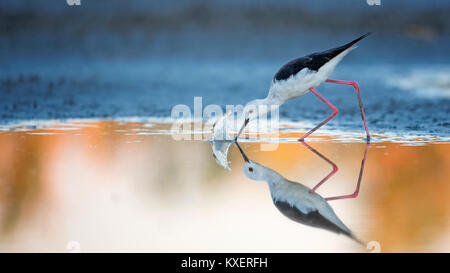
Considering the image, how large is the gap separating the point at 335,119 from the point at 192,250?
5130 mm

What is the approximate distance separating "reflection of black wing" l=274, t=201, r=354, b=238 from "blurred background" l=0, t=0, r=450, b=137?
5.86 m

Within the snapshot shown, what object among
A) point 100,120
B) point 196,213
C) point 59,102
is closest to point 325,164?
point 196,213

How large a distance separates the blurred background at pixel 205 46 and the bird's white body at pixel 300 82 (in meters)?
3.20

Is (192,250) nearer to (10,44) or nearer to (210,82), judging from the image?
(210,82)

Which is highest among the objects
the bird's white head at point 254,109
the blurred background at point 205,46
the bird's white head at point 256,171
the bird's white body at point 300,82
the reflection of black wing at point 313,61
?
the blurred background at point 205,46

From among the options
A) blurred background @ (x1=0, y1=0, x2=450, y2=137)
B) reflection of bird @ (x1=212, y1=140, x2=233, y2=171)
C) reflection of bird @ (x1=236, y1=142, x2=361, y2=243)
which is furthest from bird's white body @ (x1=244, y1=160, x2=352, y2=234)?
blurred background @ (x1=0, y1=0, x2=450, y2=137)

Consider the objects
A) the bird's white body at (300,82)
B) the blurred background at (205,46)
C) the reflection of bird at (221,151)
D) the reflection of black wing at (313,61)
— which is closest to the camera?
the reflection of bird at (221,151)

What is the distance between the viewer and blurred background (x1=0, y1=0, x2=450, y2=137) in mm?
11180

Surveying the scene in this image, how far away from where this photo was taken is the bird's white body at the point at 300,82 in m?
6.69

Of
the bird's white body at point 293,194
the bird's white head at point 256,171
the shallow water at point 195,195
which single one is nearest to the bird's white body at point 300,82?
the shallow water at point 195,195

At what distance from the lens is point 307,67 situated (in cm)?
668

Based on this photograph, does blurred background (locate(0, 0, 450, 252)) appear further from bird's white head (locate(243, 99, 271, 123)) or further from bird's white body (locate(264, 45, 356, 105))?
bird's white body (locate(264, 45, 356, 105))

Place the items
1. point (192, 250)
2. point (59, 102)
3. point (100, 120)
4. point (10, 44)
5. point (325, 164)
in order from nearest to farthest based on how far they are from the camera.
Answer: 1. point (192, 250)
2. point (325, 164)
3. point (100, 120)
4. point (59, 102)
5. point (10, 44)

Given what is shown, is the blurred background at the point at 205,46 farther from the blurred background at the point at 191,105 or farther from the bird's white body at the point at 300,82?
the bird's white body at the point at 300,82
